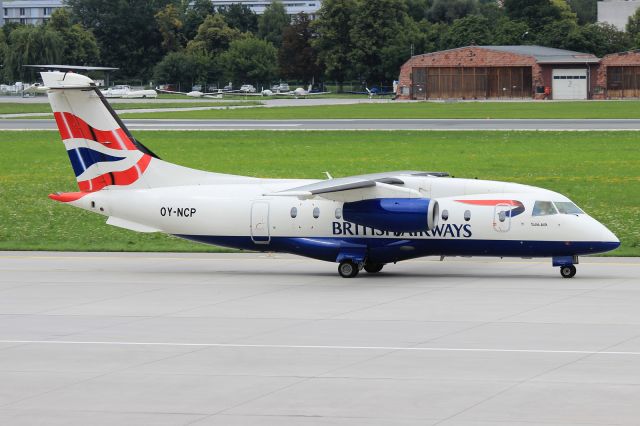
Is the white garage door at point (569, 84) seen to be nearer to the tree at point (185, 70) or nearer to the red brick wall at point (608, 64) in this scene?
the red brick wall at point (608, 64)

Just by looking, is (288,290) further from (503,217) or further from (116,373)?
(116,373)

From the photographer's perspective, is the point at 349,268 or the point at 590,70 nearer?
the point at 349,268

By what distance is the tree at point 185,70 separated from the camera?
561ft

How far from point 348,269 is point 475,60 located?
109 m

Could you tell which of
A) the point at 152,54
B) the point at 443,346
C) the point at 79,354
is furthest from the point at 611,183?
the point at 152,54

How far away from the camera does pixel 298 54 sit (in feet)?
580

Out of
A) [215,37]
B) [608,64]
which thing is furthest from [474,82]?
[215,37]

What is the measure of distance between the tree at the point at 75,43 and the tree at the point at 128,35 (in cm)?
961

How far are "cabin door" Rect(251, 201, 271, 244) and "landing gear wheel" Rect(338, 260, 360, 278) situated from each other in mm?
2014

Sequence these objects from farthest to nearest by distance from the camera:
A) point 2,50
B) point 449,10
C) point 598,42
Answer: point 449,10, point 2,50, point 598,42

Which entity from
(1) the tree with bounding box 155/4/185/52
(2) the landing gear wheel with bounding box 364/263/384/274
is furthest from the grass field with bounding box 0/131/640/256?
(1) the tree with bounding box 155/4/185/52

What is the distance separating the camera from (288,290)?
28.3 m

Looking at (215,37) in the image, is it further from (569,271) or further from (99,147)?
(569,271)

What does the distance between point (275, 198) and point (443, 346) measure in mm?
10398
